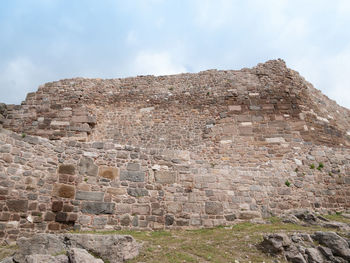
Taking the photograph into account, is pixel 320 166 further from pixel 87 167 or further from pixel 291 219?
pixel 87 167

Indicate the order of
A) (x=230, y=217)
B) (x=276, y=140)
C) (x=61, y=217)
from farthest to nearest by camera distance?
(x=276, y=140) → (x=230, y=217) → (x=61, y=217)

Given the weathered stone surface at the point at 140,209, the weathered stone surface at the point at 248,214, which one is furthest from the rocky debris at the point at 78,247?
the weathered stone surface at the point at 248,214

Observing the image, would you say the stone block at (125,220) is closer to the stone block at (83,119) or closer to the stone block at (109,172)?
the stone block at (109,172)

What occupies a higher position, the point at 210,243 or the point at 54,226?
the point at 54,226

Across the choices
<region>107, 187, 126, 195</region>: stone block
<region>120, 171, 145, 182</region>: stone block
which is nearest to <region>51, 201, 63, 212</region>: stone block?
<region>107, 187, 126, 195</region>: stone block

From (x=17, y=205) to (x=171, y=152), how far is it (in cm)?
470

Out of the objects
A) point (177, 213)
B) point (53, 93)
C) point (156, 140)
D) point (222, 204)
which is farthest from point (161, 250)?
point (53, 93)

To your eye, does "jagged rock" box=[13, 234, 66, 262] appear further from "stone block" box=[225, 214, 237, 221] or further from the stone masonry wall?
"stone block" box=[225, 214, 237, 221]

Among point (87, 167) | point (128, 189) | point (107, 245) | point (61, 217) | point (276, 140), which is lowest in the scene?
point (107, 245)

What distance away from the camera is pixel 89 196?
26.2 ft

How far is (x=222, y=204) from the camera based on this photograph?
8.79 meters

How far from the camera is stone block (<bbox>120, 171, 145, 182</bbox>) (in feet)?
28.1

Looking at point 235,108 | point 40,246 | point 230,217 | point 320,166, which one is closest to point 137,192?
point 230,217

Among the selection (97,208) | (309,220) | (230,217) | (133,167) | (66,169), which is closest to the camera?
(97,208)
